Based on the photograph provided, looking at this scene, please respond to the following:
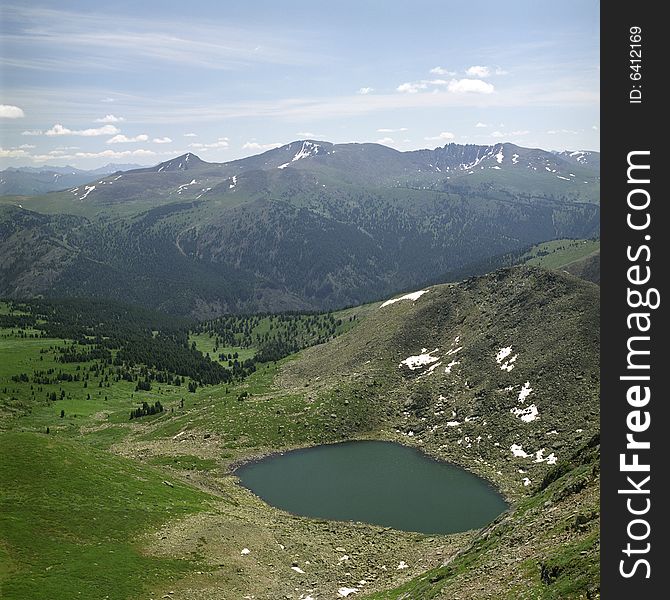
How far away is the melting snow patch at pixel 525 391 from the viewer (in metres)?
102

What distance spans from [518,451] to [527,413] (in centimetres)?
931

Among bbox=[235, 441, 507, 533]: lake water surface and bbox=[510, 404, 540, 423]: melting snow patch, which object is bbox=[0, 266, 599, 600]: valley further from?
bbox=[235, 441, 507, 533]: lake water surface

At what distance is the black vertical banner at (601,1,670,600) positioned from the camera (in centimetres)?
→ 1936

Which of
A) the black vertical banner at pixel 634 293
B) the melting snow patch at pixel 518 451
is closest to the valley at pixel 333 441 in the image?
the melting snow patch at pixel 518 451

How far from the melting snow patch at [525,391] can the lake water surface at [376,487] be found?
2063 cm

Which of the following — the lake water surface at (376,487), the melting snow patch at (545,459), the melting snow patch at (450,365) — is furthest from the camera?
the melting snow patch at (450,365)

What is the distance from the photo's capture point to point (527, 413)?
9844cm

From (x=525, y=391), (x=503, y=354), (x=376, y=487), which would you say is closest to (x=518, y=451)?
(x=525, y=391)

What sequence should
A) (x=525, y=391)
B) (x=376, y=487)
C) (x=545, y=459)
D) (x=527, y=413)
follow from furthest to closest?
(x=525, y=391)
(x=527, y=413)
(x=376, y=487)
(x=545, y=459)

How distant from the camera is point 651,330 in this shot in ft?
64.0

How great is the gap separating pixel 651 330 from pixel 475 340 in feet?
357

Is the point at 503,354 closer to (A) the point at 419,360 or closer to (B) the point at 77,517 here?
(A) the point at 419,360

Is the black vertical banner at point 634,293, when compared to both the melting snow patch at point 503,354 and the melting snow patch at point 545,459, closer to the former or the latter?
the melting snow patch at point 545,459

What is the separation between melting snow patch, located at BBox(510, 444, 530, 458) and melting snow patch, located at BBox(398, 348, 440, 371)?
36.9 metres
